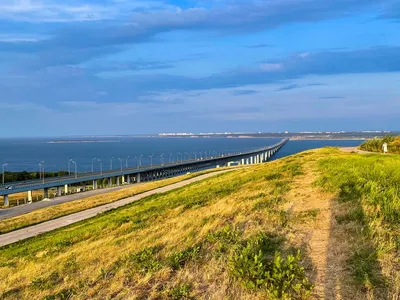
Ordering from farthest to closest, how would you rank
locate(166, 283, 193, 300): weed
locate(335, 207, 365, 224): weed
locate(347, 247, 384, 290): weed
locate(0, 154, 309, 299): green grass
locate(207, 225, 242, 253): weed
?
locate(335, 207, 365, 224): weed
locate(207, 225, 242, 253): weed
locate(0, 154, 309, 299): green grass
locate(166, 283, 193, 300): weed
locate(347, 247, 384, 290): weed

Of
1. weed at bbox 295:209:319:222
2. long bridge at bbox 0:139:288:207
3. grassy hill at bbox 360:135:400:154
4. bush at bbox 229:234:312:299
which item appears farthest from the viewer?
long bridge at bbox 0:139:288:207

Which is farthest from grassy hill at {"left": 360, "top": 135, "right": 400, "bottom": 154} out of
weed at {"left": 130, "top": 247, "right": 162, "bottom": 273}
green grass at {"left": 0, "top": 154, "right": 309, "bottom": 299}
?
weed at {"left": 130, "top": 247, "right": 162, "bottom": 273}

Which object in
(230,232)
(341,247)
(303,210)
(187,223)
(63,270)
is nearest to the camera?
(341,247)

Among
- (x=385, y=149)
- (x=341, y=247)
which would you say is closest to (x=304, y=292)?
(x=341, y=247)

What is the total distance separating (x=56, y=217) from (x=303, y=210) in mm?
30244

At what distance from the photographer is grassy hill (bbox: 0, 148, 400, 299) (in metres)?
7.94

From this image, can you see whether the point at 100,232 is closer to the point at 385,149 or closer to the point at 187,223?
the point at 187,223

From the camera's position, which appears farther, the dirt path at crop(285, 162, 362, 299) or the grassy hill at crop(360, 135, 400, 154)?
the grassy hill at crop(360, 135, 400, 154)

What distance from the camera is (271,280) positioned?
7750 millimetres

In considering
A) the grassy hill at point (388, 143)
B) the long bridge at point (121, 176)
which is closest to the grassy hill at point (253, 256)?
the grassy hill at point (388, 143)

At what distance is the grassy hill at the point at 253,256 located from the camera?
7938 mm

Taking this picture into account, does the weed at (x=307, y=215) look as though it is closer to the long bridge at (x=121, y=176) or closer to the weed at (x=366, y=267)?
the weed at (x=366, y=267)

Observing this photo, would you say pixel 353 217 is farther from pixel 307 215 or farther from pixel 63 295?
pixel 63 295

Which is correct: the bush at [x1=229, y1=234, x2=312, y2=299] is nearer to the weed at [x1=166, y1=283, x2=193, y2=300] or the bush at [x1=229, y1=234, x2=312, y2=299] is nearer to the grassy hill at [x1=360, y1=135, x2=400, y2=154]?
the weed at [x1=166, y1=283, x2=193, y2=300]
